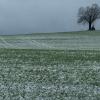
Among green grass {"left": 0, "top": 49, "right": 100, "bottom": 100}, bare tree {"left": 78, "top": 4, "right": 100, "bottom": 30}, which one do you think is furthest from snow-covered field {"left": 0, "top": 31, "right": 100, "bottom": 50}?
bare tree {"left": 78, "top": 4, "right": 100, "bottom": 30}

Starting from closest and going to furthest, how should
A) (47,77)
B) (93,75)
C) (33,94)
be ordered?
1. (33,94)
2. (47,77)
3. (93,75)

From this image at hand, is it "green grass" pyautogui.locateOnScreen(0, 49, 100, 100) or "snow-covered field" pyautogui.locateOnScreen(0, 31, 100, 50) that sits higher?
"green grass" pyautogui.locateOnScreen(0, 49, 100, 100)

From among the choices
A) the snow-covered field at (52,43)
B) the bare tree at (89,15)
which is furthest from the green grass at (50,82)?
the bare tree at (89,15)

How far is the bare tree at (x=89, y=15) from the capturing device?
12838 cm

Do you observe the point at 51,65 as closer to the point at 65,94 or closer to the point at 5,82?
the point at 5,82

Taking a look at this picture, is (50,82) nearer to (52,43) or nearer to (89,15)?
(52,43)

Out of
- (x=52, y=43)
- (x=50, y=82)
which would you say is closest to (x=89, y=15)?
(x=52, y=43)

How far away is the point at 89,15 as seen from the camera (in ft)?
426

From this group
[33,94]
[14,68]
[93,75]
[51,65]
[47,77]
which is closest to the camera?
[33,94]

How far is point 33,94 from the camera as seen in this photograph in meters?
15.5

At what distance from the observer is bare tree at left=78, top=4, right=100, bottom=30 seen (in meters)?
128

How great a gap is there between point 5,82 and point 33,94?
11.7 ft

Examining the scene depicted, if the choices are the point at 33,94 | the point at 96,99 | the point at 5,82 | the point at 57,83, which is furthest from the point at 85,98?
the point at 5,82

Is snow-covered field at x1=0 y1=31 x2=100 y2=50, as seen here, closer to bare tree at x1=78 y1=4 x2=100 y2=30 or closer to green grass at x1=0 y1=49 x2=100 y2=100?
green grass at x1=0 y1=49 x2=100 y2=100
